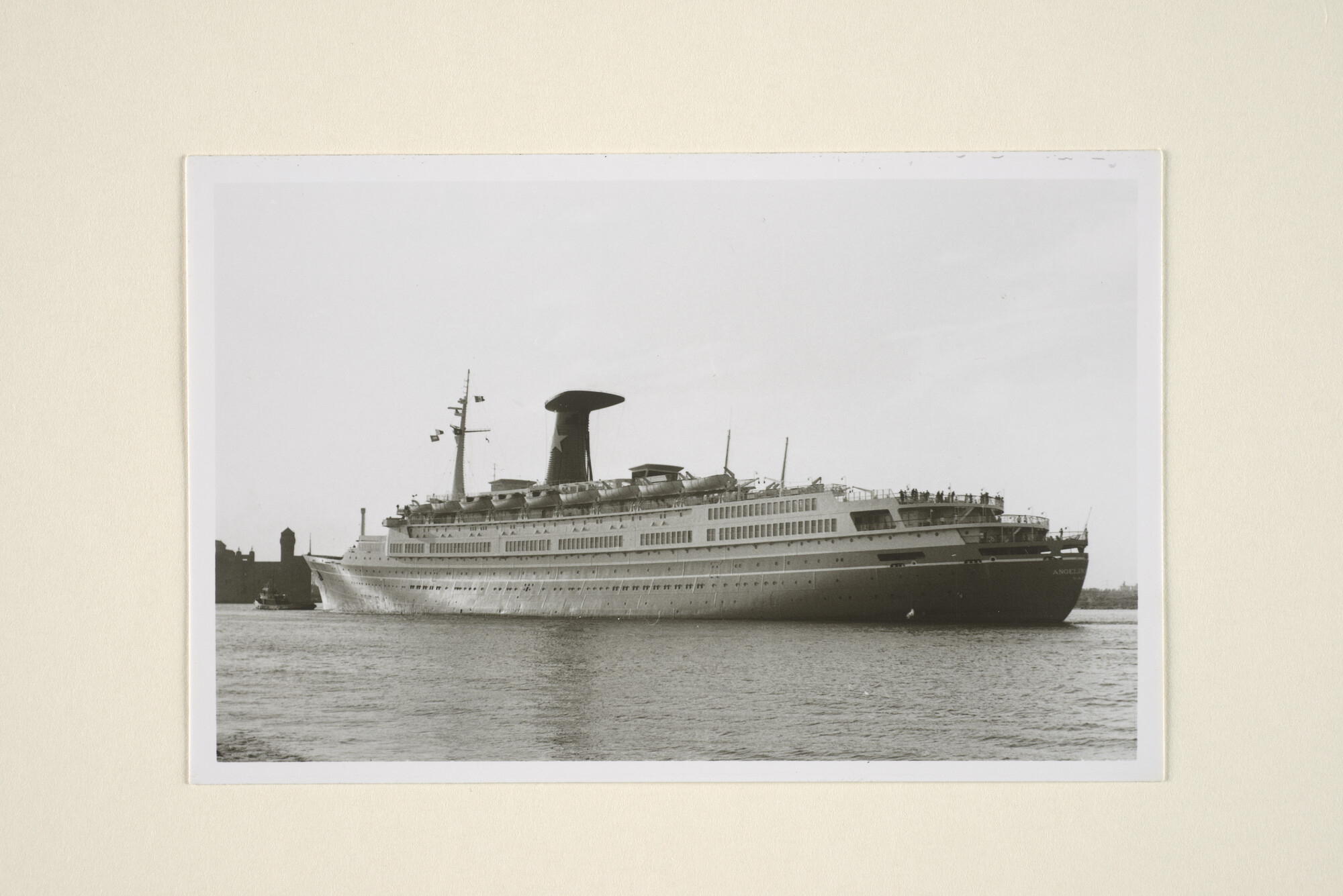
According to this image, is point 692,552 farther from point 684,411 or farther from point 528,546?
point 684,411

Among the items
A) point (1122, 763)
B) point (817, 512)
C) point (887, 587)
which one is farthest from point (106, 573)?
point (1122, 763)

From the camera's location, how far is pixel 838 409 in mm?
2297

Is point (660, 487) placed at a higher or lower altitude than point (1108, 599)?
higher

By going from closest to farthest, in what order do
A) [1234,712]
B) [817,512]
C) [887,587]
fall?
[1234,712], [817,512], [887,587]

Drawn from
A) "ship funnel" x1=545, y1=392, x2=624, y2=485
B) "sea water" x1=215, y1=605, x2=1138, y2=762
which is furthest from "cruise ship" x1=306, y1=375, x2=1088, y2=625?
"sea water" x1=215, y1=605, x2=1138, y2=762

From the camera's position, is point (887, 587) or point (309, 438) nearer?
point (309, 438)

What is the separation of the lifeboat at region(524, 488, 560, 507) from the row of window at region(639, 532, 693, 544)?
30 cm

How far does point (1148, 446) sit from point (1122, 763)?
837 mm

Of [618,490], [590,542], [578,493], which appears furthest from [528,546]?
[618,490]

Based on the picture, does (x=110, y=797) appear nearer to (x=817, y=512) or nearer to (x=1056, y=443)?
(x=817, y=512)

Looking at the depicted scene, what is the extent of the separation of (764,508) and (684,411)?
1.48 feet

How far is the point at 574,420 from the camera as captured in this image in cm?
223

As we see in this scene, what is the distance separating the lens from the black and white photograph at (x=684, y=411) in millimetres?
2232

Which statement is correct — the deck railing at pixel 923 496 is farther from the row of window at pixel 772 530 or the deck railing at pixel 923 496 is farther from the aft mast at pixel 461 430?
the aft mast at pixel 461 430
